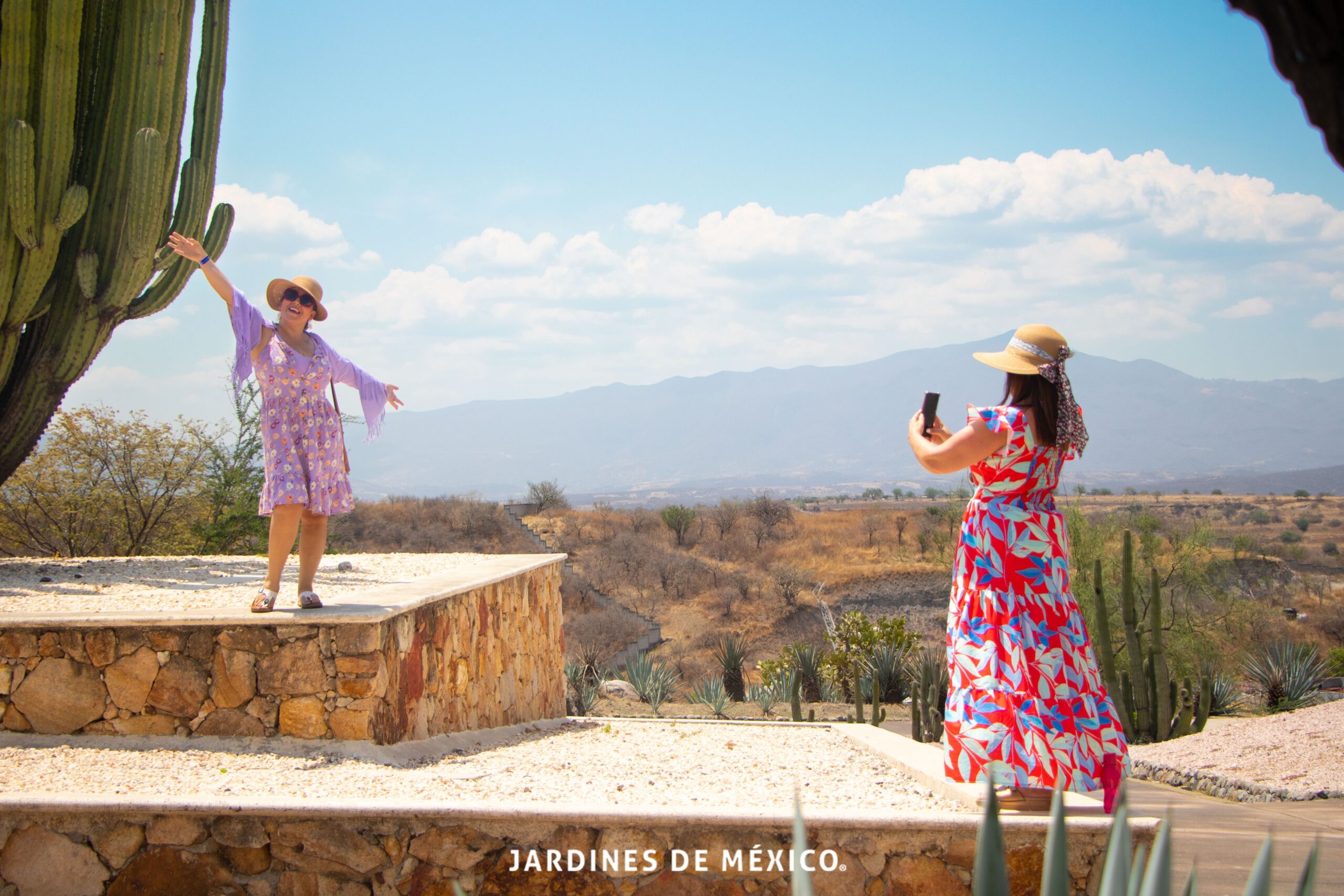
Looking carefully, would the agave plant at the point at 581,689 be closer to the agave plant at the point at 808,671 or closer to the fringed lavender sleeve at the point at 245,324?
the agave plant at the point at 808,671

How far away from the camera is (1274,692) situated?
539 inches

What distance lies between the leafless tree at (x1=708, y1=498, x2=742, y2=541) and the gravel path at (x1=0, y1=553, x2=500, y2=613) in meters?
33.4

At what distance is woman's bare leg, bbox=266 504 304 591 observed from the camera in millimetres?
4855

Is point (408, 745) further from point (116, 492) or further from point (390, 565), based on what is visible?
point (116, 492)

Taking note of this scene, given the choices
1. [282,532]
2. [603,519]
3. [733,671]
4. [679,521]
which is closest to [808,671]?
[733,671]

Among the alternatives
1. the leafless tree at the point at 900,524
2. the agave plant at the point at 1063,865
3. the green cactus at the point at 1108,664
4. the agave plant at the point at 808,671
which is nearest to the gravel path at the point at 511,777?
the agave plant at the point at 1063,865

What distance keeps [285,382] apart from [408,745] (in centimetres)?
206

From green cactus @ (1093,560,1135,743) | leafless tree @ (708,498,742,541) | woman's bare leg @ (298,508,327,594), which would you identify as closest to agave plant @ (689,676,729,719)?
green cactus @ (1093,560,1135,743)

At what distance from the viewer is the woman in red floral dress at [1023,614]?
3.47m

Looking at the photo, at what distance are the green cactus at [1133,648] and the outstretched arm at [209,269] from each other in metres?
9.95

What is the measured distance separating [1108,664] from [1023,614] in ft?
30.4

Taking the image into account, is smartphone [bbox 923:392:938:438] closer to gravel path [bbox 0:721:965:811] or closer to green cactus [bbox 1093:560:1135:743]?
gravel path [bbox 0:721:965:811]

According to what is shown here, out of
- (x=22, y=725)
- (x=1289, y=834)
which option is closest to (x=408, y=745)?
(x=22, y=725)

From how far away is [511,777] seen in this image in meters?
4.21
